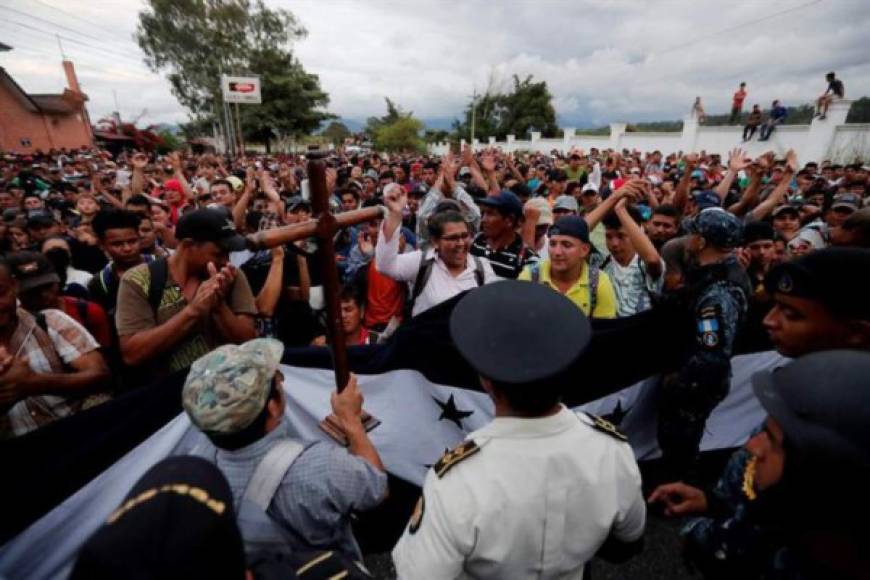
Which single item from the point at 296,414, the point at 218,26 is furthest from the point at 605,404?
the point at 218,26

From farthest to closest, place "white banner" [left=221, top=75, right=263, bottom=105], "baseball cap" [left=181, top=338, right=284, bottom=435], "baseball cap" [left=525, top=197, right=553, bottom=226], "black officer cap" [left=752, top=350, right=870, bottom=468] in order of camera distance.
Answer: "white banner" [left=221, top=75, right=263, bottom=105] → "baseball cap" [left=525, top=197, right=553, bottom=226] → "baseball cap" [left=181, top=338, right=284, bottom=435] → "black officer cap" [left=752, top=350, right=870, bottom=468]

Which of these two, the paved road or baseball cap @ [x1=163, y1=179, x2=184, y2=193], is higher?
baseball cap @ [x1=163, y1=179, x2=184, y2=193]

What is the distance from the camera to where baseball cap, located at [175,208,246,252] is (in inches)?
85.7

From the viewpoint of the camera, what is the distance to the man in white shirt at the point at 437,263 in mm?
2998

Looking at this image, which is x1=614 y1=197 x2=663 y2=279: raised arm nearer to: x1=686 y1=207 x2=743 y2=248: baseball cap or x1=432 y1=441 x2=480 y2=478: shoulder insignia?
x1=686 y1=207 x2=743 y2=248: baseball cap

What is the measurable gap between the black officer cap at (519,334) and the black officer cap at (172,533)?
2.14 ft

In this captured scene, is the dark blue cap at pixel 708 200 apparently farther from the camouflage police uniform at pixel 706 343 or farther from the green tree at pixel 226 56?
the green tree at pixel 226 56

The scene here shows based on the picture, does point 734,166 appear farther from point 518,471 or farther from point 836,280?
point 518,471

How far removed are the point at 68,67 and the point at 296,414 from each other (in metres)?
63.3

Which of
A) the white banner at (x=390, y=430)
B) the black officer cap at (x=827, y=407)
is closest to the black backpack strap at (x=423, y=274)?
the white banner at (x=390, y=430)

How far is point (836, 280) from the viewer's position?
1.72 m

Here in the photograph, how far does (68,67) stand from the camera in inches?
1813

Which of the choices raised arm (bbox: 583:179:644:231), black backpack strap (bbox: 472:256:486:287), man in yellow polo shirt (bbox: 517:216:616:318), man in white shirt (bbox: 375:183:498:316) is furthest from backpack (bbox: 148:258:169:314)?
raised arm (bbox: 583:179:644:231)

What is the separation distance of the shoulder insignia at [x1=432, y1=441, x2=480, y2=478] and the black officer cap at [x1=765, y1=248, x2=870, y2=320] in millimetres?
1592
